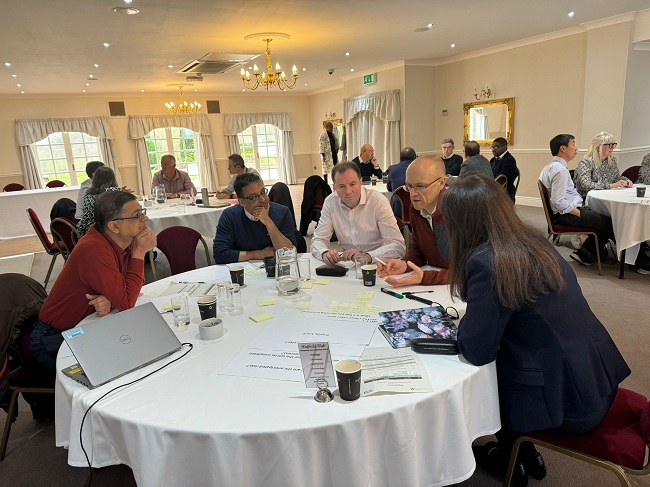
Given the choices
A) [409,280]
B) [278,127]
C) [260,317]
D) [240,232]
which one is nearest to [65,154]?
[278,127]

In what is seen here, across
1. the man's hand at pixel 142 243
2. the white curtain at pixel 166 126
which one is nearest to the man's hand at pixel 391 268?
the man's hand at pixel 142 243

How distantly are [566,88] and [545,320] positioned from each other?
7578 mm

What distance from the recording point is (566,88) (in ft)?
24.2

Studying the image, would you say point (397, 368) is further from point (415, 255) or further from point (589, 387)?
point (415, 255)

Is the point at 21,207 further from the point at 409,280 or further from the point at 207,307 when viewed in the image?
the point at 409,280

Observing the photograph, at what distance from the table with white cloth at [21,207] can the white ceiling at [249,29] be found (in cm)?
221

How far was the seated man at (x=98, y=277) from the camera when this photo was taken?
5.98ft

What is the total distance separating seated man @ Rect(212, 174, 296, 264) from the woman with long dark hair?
226 cm

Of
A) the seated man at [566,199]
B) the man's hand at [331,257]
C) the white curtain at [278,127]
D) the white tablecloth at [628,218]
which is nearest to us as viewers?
the man's hand at [331,257]

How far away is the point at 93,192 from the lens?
14.6ft

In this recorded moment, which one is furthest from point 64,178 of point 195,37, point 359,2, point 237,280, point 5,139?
point 237,280

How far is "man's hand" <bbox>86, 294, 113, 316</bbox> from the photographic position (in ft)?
5.95

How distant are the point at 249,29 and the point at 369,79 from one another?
216 inches

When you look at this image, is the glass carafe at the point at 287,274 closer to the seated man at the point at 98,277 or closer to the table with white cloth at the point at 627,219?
Result: the seated man at the point at 98,277
